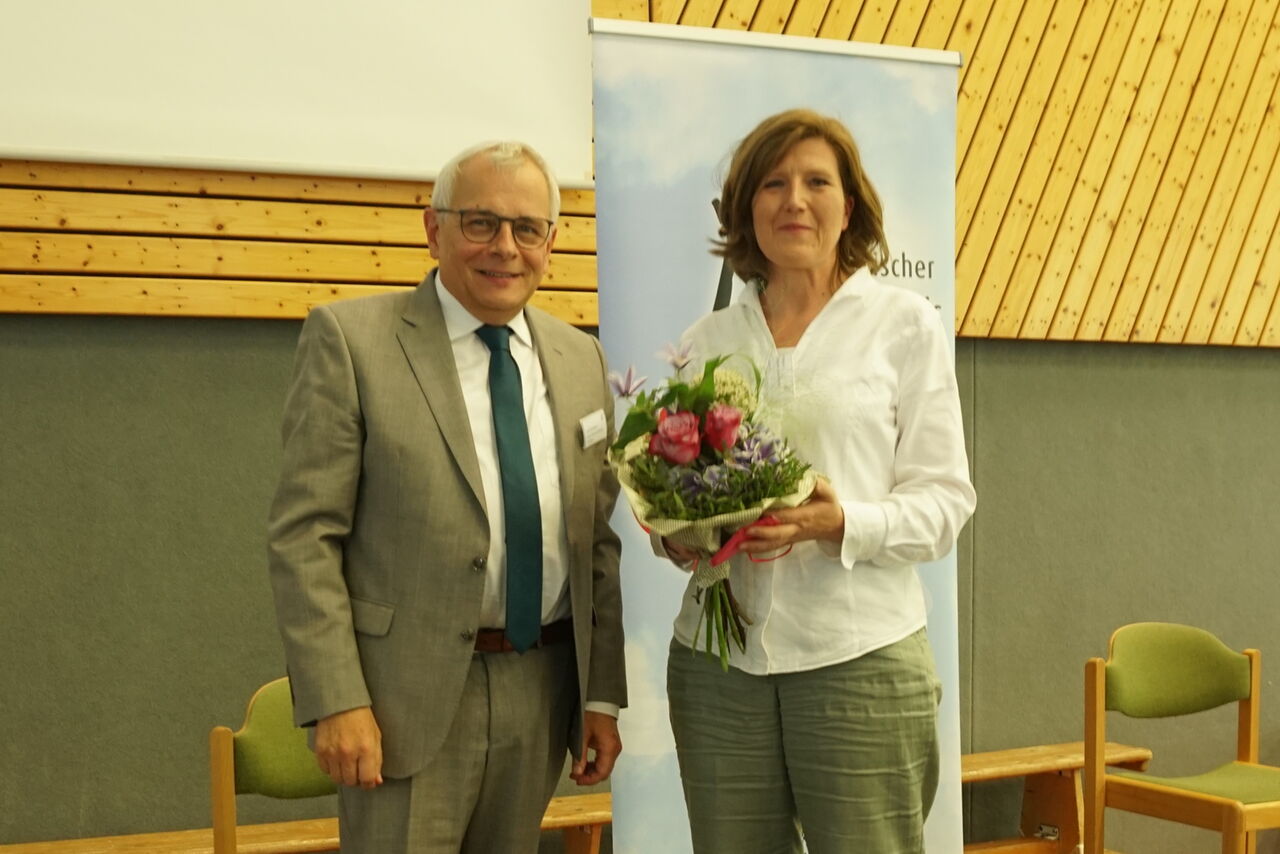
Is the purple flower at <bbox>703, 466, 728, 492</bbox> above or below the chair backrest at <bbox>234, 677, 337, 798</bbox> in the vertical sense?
above

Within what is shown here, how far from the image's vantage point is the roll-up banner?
11.2ft

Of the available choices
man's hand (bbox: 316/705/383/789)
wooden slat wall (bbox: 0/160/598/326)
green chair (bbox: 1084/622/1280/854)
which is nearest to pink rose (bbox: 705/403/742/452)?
man's hand (bbox: 316/705/383/789)

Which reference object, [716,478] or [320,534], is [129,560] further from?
[716,478]

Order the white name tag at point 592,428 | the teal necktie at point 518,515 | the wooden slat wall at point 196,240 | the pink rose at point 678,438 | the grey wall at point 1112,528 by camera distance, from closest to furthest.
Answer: the pink rose at point 678,438 → the teal necktie at point 518,515 → the white name tag at point 592,428 → the wooden slat wall at point 196,240 → the grey wall at point 1112,528

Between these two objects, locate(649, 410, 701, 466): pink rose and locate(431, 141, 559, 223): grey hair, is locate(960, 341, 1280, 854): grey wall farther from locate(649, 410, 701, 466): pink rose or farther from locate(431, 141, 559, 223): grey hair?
locate(649, 410, 701, 466): pink rose

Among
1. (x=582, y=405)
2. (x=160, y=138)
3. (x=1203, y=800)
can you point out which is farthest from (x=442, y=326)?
(x=1203, y=800)

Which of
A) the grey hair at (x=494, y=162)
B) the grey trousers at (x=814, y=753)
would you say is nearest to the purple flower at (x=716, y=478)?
the grey trousers at (x=814, y=753)

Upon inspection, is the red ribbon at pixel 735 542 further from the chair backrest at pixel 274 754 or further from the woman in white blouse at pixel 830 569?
the chair backrest at pixel 274 754

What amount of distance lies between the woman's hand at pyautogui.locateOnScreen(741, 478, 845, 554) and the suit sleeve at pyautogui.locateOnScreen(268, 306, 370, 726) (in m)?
0.70

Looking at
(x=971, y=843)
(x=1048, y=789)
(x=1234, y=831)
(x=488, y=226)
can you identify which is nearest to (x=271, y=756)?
(x=488, y=226)

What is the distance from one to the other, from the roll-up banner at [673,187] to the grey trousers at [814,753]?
1251 mm

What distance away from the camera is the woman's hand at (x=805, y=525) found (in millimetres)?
2031

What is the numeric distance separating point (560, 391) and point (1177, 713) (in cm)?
305

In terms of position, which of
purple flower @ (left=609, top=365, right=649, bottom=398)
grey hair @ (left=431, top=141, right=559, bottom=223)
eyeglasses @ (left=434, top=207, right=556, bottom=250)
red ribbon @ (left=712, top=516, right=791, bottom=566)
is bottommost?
red ribbon @ (left=712, top=516, right=791, bottom=566)
